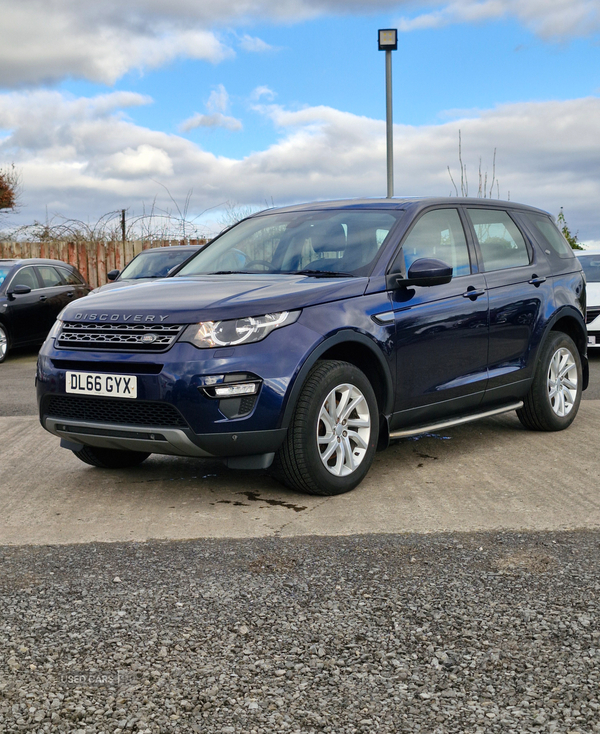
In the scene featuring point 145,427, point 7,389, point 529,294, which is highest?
point 529,294

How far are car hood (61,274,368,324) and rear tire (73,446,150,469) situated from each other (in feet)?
3.37

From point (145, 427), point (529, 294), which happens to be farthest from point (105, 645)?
point (529, 294)

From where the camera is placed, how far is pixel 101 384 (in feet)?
16.1

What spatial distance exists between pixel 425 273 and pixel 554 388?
223 cm

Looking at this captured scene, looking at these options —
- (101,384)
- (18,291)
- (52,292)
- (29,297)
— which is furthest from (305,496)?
(52,292)

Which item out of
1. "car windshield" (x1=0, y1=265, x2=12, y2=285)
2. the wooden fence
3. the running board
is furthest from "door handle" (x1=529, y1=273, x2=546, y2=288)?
the wooden fence

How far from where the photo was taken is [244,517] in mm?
4773

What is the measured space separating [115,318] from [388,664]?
2.72 metres

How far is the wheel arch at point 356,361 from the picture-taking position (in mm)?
4820

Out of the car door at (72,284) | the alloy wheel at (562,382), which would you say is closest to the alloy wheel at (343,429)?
the alloy wheel at (562,382)

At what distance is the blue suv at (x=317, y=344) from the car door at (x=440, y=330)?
1 centimetres

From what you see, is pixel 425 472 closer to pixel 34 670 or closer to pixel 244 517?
pixel 244 517

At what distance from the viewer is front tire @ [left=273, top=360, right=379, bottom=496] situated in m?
4.89

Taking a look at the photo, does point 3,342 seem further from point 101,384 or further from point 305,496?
point 305,496
